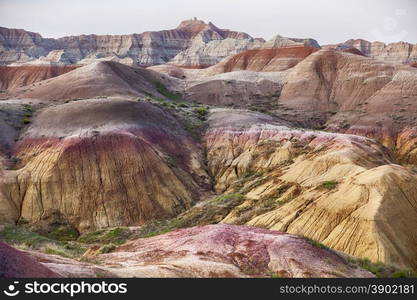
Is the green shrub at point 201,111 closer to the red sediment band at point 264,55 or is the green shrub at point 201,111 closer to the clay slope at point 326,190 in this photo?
the clay slope at point 326,190

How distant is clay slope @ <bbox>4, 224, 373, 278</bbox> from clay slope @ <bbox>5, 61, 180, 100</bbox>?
4262 cm

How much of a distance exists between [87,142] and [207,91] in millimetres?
46885

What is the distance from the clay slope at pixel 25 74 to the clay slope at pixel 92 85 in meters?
51.9

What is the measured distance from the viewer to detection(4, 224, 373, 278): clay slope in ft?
59.3

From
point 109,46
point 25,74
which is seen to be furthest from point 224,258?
point 109,46

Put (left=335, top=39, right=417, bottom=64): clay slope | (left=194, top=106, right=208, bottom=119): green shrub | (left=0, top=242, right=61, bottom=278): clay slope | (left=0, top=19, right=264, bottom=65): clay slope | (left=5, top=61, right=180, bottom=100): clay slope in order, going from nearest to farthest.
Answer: (left=0, top=242, right=61, bottom=278): clay slope → (left=194, top=106, right=208, bottom=119): green shrub → (left=5, top=61, right=180, bottom=100): clay slope → (left=335, top=39, right=417, bottom=64): clay slope → (left=0, top=19, right=264, bottom=65): clay slope

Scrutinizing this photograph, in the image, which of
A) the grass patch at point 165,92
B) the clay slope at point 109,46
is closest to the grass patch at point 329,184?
the grass patch at point 165,92

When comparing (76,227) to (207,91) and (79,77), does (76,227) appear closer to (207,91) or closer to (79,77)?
Result: (79,77)

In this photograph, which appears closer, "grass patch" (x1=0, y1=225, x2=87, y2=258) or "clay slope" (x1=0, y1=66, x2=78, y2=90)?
"grass patch" (x1=0, y1=225, x2=87, y2=258)

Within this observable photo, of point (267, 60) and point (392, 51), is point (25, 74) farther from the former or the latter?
point (392, 51)

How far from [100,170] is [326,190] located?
2033 centimetres

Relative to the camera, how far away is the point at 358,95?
267 feet

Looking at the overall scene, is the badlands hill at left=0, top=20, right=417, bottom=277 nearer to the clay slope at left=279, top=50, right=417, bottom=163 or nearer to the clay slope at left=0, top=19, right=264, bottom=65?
the clay slope at left=279, top=50, right=417, bottom=163

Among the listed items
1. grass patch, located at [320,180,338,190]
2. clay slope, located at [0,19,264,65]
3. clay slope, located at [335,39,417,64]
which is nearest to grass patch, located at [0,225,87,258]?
grass patch, located at [320,180,338,190]
